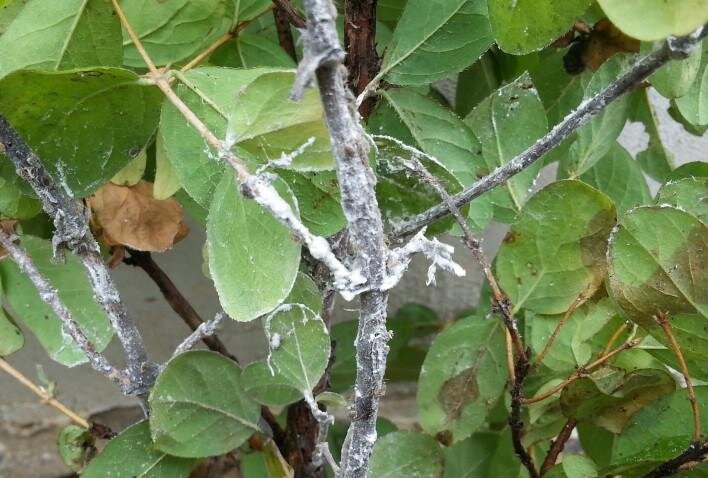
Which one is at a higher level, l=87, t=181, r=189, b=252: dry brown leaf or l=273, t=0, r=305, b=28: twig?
l=273, t=0, r=305, b=28: twig

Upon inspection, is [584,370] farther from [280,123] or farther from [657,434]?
[280,123]

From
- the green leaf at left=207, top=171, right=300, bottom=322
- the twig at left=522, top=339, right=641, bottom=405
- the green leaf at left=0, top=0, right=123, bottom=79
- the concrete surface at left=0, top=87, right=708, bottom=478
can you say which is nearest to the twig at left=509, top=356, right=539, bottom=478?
the twig at left=522, top=339, right=641, bottom=405

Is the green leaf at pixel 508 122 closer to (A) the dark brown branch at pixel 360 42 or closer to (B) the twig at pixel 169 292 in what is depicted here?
(A) the dark brown branch at pixel 360 42

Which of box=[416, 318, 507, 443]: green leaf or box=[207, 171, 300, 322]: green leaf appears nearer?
box=[207, 171, 300, 322]: green leaf

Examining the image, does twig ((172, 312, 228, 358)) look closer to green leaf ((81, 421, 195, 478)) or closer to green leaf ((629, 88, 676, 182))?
green leaf ((81, 421, 195, 478))

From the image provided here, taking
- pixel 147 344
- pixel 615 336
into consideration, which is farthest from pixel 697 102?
pixel 147 344

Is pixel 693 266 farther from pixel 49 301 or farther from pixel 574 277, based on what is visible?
pixel 49 301

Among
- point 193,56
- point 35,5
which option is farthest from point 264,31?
point 35,5

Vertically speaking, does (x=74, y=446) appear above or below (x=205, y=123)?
below
